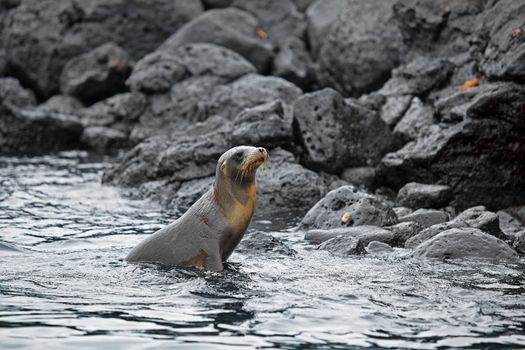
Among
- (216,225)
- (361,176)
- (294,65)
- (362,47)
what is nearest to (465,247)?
(216,225)

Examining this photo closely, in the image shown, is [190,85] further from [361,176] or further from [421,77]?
[361,176]

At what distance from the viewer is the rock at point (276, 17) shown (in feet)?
89.5

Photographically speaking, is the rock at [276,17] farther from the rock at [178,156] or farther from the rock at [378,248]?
the rock at [378,248]

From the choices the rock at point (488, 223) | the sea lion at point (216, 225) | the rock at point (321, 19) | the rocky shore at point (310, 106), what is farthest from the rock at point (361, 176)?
the rock at point (321, 19)

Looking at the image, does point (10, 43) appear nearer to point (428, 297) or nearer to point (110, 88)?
point (110, 88)

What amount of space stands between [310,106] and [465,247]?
5.69 metres

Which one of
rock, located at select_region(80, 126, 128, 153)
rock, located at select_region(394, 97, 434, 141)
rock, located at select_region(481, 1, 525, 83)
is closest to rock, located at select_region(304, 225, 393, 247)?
rock, located at select_region(481, 1, 525, 83)

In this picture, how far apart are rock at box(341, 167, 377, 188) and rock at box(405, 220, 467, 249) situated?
12.9 ft

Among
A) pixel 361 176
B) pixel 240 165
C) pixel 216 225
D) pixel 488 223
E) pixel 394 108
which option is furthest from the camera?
pixel 394 108

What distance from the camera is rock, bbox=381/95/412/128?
16.5m

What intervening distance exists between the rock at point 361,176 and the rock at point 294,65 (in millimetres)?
9741

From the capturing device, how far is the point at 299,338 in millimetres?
7379

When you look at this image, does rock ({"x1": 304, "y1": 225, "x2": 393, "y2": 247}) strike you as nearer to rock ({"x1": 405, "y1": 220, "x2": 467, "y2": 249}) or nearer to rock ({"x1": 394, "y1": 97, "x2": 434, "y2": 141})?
rock ({"x1": 405, "y1": 220, "x2": 467, "y2": 249})

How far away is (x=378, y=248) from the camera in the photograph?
35.4 ft
